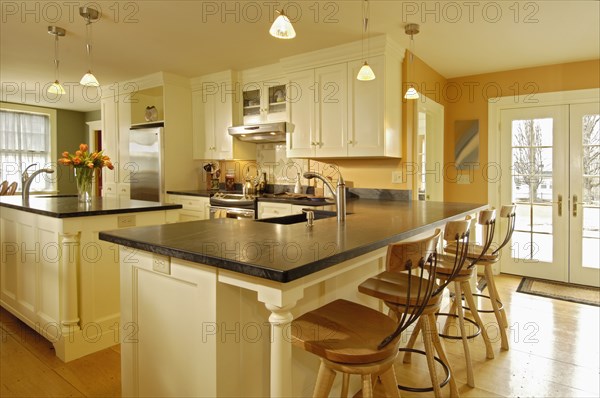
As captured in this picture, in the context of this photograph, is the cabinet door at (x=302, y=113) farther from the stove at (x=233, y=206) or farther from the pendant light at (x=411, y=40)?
the pendant light at (x=411, y=40)

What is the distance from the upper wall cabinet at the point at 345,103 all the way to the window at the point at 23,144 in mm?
5401

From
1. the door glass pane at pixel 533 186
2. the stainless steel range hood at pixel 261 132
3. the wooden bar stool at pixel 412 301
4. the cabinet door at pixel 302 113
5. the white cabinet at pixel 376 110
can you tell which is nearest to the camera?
the wooden bar stool at pixel 412 301

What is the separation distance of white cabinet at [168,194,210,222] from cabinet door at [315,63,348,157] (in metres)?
1.50

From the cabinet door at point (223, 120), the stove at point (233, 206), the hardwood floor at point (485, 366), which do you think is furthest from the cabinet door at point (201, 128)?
the hardwood floor at point (485, 366)

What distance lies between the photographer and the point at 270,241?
1.48m

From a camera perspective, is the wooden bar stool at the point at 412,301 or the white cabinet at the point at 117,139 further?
the white cabinet at the point at 117,139

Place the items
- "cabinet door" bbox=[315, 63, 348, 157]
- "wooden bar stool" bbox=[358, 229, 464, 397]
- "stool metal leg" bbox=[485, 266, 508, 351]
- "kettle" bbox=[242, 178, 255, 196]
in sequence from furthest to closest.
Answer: "kettle" bbox=[242, 178, 255, 196]
"cabinet door" bbox=[315, 63, 348, 157]
"stool metal leg" bbox=[485, 266, 508, 351]
"wooden bar stool" bbox=[358, 229, 464, 397]

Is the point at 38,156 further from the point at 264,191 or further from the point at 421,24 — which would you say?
the point at 421,24

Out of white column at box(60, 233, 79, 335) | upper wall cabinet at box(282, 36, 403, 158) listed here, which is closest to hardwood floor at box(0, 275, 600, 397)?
white column at box(60, 233, 79, 335)

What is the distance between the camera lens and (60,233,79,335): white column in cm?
240

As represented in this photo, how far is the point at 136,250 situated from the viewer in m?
1.58

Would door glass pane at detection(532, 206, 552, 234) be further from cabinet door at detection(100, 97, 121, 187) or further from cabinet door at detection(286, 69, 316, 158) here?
cabinet door at detection(100, 97, 121, 187)

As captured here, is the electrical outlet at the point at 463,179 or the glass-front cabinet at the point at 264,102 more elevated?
the glass-front cabinet at the point at 264,102

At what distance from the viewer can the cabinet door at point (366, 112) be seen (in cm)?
336
